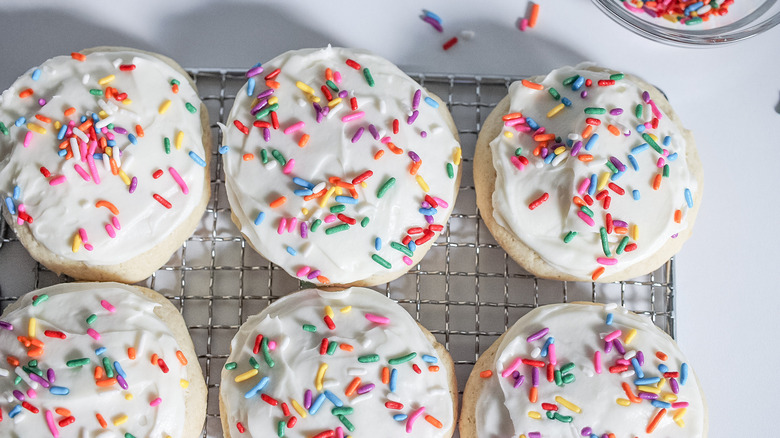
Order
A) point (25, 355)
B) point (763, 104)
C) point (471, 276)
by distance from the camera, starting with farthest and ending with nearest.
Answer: point (763, 104), point (471, 276), point (25, 355)

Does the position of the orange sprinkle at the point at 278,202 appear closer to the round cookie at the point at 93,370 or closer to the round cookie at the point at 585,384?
the round cookie at the point at 93,370

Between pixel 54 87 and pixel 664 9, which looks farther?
pixel 664 9

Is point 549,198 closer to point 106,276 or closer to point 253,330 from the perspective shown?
point 253,330

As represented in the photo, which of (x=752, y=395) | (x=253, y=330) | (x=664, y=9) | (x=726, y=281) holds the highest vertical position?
(x=664, y=9)

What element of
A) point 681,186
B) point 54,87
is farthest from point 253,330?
point 681,186

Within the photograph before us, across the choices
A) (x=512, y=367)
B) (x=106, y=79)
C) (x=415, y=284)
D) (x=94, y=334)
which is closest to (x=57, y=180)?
(x=106, y=79)

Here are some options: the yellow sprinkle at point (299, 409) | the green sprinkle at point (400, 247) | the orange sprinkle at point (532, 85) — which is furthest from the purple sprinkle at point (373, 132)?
the yellow sprinkle at point (299, 409)
